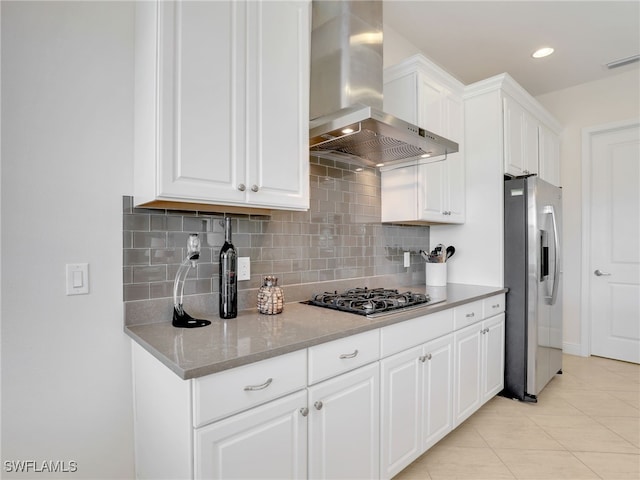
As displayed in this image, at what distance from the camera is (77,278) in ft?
4.50

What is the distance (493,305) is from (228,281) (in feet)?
6.36

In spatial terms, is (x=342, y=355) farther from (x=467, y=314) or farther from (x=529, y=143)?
(x=529, y=143)

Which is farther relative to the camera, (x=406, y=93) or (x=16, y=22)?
(x=406, y=93)

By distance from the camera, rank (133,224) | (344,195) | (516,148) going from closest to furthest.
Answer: (133,224), (344,195), (516,148)

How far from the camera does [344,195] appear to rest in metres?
2.36

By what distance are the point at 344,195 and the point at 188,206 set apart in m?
1.12

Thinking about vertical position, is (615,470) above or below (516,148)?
below

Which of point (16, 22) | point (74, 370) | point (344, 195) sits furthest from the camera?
point (344, 195)

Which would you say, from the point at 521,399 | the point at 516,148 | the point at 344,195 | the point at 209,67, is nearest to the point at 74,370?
the point at 209,67

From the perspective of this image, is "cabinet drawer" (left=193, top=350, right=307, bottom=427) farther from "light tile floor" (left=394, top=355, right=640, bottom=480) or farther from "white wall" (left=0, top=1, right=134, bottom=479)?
"light tile floor" (left=394, top=355, right=640, bottom=480)

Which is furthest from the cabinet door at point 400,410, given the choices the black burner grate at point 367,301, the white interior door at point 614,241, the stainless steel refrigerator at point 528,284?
the white interior door at point 614,241

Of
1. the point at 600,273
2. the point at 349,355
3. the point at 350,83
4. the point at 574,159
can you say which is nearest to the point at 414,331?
the point at 349,355

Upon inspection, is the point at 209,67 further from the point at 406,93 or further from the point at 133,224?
the point at 406,93

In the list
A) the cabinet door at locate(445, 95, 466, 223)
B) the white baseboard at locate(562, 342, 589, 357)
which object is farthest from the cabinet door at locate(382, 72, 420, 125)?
the white baseboard at locate(562, 342, 589, 357)
